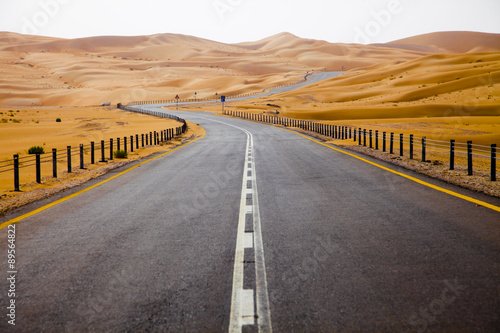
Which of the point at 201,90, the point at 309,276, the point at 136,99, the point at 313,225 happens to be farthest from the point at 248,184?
the point at 201,90

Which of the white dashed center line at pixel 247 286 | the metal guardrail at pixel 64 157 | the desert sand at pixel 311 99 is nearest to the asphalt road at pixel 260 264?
the white dashed center line at pixel 247 286

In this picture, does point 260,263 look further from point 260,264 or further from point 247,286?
point 247,286

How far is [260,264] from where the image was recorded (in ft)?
16.0

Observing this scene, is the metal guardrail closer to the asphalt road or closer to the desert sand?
the desert sand

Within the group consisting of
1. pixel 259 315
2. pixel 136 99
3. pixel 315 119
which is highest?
pixel 136 99

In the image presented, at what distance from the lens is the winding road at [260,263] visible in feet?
11.9

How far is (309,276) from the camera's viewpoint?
4477 millimetres

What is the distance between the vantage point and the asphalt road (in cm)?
362

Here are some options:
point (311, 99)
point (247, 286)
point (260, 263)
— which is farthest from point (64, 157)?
point (311, 99)

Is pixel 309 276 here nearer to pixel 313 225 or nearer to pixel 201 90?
pixel 313 225

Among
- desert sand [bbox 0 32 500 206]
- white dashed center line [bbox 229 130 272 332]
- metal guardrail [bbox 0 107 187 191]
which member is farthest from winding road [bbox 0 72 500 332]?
desert sand [bbox 0 32 500 206]

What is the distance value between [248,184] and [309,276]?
655 cm

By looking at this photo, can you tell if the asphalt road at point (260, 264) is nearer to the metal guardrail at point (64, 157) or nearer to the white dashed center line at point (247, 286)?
the white dashed center line at point (247, 286)

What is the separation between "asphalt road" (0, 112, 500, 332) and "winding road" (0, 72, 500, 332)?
18 mm
